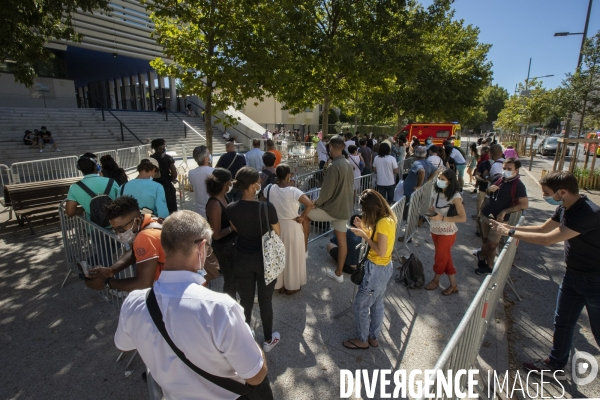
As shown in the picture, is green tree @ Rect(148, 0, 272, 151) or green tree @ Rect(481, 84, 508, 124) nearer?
green tree @ Rect(148, 0, 272, 151)

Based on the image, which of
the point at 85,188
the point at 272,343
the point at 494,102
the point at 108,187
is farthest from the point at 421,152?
the point at 494,102

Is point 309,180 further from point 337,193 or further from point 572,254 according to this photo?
point 572,254

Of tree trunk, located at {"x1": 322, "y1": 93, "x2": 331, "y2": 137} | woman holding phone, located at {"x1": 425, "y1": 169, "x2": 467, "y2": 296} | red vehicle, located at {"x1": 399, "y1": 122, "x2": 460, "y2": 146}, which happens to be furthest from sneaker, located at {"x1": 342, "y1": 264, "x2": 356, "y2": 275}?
red vehicle, located at {"x1": 399, "y1": 122, "x2": 460, "y2": 146}

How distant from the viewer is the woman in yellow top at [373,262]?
3.17 meters

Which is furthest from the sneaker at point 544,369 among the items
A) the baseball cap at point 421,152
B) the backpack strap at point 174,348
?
the baseball cap at point 421,152

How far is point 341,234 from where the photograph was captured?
488 cm

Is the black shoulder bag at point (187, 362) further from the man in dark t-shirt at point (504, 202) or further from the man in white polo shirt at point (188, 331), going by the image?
the man in dark t-shirt at point (504, 202)

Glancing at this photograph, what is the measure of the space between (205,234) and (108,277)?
1.42m

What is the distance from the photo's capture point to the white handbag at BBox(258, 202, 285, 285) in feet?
10.2

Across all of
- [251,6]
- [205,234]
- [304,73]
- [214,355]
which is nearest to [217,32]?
[251,6]

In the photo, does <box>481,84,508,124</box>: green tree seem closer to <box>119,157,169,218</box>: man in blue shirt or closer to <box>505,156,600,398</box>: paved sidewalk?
A: <box>505,156,600,398</box>: paved sidewalk

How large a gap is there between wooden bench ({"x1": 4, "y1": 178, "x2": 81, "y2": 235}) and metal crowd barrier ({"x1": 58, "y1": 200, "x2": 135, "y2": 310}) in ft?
9.35

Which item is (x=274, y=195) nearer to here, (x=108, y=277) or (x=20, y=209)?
(x=108, y=277)

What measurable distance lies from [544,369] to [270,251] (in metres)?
3.04
